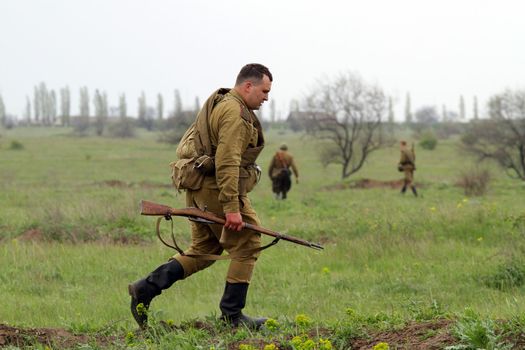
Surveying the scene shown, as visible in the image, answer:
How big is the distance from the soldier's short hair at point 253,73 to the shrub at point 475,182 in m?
19.0

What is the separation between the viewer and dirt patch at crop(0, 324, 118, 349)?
15.8ft

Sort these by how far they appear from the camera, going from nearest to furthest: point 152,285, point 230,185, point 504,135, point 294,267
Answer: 1. point 230,185
2. point 152,285
3. point 294,267
4. point 504,135

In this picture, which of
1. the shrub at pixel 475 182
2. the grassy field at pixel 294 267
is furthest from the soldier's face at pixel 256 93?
the shrub at pixel 475 182

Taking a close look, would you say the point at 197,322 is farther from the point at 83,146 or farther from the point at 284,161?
the point at 83,146

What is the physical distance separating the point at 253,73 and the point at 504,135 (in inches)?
1130

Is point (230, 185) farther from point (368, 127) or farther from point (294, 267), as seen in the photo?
point (368, 127)

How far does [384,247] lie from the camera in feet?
32.3

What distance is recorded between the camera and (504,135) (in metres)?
32.3

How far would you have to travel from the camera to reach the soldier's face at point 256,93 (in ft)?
17.7

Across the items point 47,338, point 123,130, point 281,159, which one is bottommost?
point 47,338

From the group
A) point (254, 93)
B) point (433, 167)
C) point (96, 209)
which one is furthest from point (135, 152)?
point (254, 93)

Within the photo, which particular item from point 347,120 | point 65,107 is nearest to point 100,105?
point 65,107

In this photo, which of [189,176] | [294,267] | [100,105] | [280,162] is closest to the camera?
[189,176]

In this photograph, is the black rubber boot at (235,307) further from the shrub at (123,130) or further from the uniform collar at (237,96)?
the shrub at (123,130)
